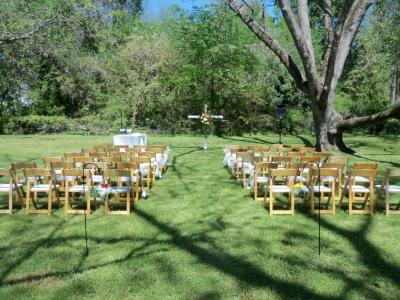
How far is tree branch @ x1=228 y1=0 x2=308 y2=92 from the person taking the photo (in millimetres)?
14719

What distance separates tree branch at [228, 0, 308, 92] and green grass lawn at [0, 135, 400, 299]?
27.2 feet

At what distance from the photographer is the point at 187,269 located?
16.5ft

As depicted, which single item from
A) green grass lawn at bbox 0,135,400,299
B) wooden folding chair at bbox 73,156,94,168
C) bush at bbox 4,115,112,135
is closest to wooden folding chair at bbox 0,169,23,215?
green grass lawn at bbox 0,135,400,299

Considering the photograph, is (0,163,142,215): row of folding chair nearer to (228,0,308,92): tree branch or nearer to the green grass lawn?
the green grass lawn

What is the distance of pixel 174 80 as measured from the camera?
24.6m

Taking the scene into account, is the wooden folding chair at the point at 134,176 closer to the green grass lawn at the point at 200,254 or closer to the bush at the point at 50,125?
the green grass lawn at the point at 200,254

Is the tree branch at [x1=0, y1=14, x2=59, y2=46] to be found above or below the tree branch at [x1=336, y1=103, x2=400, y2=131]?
above

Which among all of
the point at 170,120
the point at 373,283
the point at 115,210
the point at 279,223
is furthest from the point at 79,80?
the point at 373,283

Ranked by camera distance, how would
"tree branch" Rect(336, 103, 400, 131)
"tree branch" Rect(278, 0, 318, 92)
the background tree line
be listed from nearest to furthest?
"tree branch" Rect(336, 103, 400, 131) → "tree branch" Rect(278, 0, 318, 92) → the background tree line

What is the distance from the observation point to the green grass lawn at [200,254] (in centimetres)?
454

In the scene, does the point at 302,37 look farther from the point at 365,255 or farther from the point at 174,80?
the point at 174,80

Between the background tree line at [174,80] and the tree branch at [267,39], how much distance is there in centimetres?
833

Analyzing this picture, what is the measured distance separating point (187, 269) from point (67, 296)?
1382mm

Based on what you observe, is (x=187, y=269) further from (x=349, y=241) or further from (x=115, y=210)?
(x=115, y=210)
